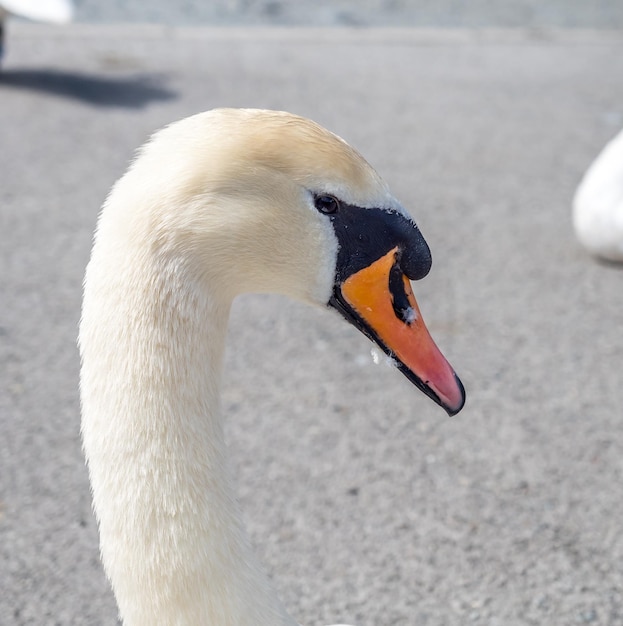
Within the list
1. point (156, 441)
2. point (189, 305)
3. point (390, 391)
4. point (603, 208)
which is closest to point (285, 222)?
point (189, 305)

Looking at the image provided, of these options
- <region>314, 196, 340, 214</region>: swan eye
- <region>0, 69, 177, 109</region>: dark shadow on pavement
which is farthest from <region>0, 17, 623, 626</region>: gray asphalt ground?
<region>314, 196, 340, 214</region>: swan eye

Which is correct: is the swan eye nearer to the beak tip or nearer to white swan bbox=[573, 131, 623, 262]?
the beak tip

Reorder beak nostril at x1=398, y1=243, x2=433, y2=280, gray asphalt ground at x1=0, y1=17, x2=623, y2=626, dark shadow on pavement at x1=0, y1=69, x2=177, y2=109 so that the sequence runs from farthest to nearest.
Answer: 1. dark shadow on pavement at x1=0, y1=69, x2=177, y2=109
2. gray asphalt ground at x1=0, y1=17, x2=623, y2=626
3. beak nostril at x1=398, y1=243, x2=433, y2=280

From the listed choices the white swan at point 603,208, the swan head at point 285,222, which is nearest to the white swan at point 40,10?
the white swan at point 603,208

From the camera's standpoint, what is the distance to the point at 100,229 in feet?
5.20

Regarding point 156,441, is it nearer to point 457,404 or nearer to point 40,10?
point 457,404

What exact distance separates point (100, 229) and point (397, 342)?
55 centimetres

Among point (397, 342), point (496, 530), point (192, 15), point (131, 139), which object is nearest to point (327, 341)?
point (496, 530)

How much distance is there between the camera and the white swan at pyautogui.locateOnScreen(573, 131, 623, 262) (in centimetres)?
456

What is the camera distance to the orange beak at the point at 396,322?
66.7 inches

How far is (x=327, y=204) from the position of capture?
1621 millimetres

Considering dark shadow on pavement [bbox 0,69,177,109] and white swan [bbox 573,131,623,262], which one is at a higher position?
white swan [bbox 573,131,623,262]

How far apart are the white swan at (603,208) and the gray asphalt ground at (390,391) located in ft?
0.40

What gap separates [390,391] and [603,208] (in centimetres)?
168
